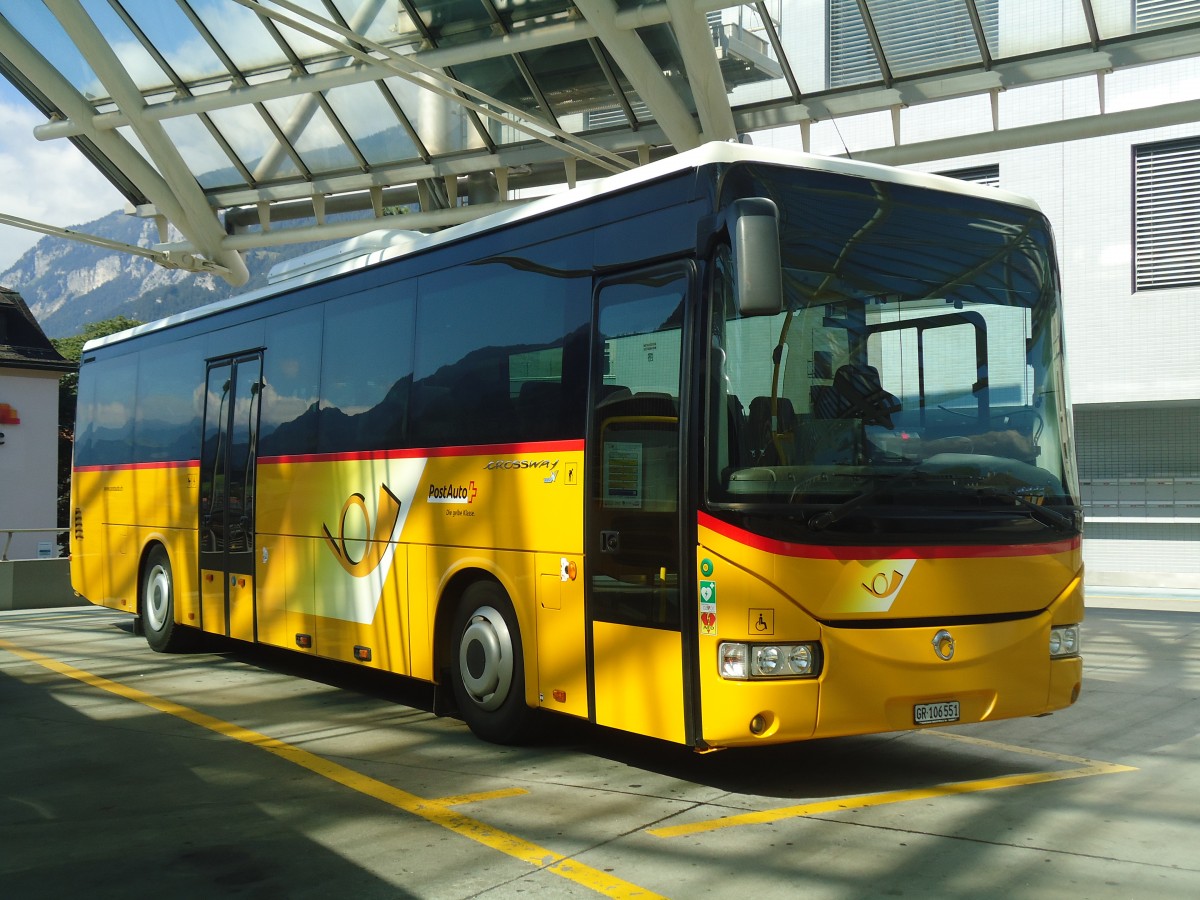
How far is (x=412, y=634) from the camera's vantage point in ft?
29.8

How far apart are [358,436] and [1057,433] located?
511cm

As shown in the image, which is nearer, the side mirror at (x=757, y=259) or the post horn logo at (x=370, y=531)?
the side mirror at (x=757, y=259)

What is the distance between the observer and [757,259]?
6137 mm

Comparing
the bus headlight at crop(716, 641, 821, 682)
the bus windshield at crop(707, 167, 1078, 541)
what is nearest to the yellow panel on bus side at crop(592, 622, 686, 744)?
the bus headlight at crop(716, 641, 821, 682)

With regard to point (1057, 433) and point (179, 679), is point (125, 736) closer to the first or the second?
point (179, 679)

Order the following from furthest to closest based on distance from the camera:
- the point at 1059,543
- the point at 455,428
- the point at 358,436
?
the point at 358,436 → the point at 455,428 → the point at 1059,543

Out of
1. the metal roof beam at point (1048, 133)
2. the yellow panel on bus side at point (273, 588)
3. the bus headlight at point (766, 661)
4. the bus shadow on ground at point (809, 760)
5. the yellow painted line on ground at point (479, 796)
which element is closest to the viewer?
the bus headlight at point (766, 661)

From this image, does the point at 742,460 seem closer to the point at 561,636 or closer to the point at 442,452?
the point at 561,636

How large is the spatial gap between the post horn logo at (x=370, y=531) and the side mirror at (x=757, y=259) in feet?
12.8

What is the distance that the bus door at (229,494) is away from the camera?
11656 millimetres

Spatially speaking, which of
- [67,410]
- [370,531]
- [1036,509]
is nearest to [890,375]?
[1036,509]

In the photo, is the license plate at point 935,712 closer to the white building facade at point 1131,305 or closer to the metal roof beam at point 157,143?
the metal roof beam at point 157,143

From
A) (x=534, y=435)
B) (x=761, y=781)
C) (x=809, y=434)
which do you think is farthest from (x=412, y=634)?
(x=809, y=434)

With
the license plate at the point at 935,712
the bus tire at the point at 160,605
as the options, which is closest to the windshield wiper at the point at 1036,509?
the license plate at the point at 935,712
